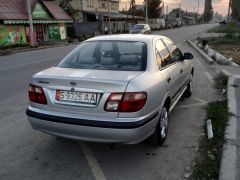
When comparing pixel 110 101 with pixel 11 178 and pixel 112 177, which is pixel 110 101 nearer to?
pixel 112 177

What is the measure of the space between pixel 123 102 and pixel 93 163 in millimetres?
1032

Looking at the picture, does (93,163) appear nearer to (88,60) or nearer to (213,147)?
(88,60)

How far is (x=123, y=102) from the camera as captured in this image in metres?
3.64

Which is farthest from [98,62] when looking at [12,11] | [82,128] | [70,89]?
[12,11]

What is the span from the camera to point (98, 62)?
460 centimetres

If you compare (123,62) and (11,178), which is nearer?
(11,178)

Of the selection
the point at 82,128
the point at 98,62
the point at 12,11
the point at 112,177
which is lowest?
the point at 112,177

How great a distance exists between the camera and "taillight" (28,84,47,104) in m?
4.03

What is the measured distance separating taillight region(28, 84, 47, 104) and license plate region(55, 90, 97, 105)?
9.0 inches

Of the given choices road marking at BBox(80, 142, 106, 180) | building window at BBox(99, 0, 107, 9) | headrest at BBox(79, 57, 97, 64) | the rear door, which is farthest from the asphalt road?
building window at BBox(99, 0, 107, 9)

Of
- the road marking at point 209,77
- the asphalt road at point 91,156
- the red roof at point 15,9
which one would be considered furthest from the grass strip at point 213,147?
the red roof at point 15,9

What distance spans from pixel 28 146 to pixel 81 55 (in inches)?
63.0

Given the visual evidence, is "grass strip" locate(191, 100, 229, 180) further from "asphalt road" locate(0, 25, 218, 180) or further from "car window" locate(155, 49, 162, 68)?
"car window" locate(155, 49, 162, 68)

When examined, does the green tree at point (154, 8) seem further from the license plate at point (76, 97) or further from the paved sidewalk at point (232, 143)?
the license plate at point (76, 97)
